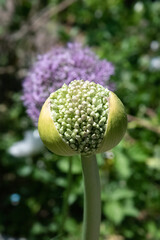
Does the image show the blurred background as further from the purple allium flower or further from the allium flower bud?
the allium flower bud

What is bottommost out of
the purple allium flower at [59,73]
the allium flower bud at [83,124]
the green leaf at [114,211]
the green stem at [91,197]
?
the green stem at [91,197]

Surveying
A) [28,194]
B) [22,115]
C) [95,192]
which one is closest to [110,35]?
[22,115]

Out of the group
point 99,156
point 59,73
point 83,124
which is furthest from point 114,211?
point 83,124

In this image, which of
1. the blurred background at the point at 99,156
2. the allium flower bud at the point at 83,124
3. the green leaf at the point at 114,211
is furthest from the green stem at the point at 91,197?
the green leaf at the point at 114,211

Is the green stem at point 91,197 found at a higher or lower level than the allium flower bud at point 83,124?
lower

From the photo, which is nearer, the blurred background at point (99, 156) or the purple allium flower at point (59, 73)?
the purple allium flower at point (59, 73)

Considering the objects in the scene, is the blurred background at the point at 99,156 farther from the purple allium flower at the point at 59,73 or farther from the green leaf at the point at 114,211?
the purple allium flower at the point at 59,73

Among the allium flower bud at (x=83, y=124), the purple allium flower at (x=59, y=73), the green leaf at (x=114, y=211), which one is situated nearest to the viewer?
the allium flower bud at (x=83, y=124)

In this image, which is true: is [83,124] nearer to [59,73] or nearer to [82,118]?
[82,118]

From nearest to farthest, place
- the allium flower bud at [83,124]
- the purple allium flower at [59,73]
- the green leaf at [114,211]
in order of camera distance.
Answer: the allium flower bud at [83,124], the purple allium flower at [59,73], the green leaf at [114,211]
